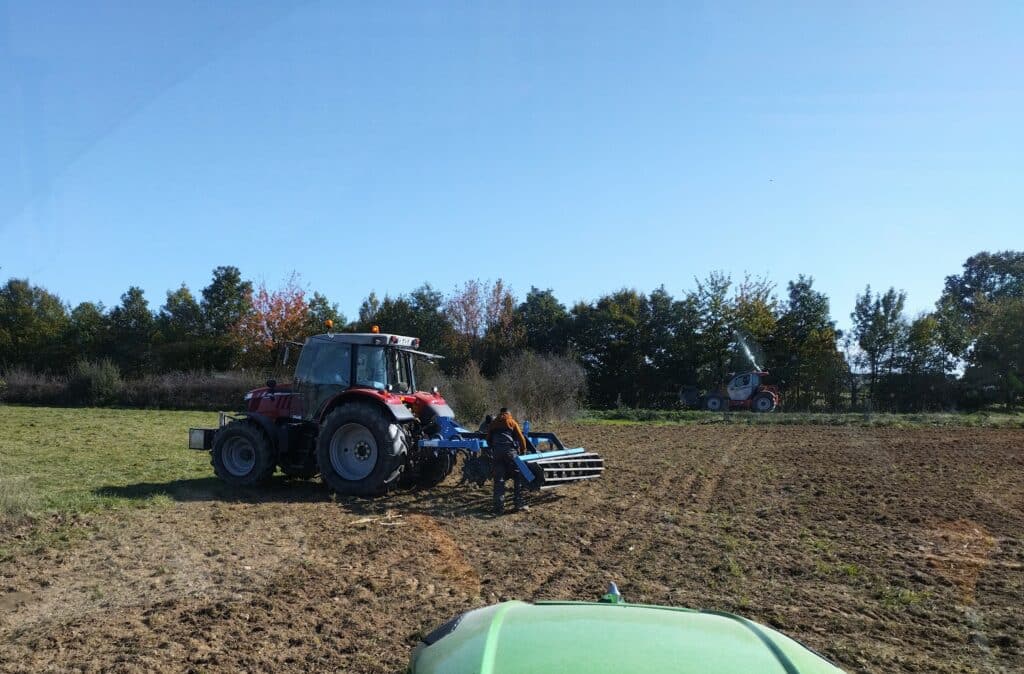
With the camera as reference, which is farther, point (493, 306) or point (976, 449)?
point (493, 306)

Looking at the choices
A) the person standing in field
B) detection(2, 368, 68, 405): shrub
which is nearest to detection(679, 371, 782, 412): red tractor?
the person standing in field

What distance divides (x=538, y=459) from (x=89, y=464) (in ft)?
27.2

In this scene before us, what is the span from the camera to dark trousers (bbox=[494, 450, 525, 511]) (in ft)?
32.2

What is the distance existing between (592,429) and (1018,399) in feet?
78.8

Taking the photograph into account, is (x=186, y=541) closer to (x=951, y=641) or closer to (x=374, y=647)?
(x=374, y=647)

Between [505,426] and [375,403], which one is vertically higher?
[375,403]

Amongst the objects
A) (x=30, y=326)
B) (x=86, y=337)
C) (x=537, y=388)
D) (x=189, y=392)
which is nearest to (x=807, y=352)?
(x=537, y=388)

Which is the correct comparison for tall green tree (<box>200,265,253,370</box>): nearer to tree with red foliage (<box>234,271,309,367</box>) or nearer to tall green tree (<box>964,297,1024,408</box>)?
tree with red foliage (<box>234,271,309,367</box>)

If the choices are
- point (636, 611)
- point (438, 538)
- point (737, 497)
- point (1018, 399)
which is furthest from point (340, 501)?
point (1018, 399)

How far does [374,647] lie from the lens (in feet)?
16.4

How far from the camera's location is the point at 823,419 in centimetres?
2998

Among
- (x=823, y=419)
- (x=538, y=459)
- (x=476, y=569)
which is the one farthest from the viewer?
(x=823, y=419)

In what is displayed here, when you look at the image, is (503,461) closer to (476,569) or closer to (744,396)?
(476,569)

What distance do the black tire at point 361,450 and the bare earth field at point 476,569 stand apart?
379mm
